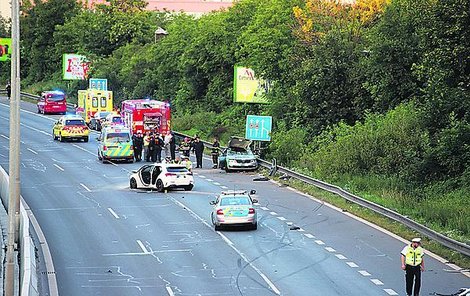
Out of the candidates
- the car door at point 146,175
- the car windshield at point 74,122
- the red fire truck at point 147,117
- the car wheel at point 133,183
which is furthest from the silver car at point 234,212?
the car windshield at point 74,122

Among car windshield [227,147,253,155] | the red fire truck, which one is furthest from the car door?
the red fire truck

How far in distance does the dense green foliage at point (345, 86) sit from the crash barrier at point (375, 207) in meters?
1.08

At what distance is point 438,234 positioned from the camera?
1163 inches

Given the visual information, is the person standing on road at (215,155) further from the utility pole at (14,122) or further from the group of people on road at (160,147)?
the utility pole at (14,122)

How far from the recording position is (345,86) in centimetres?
5450

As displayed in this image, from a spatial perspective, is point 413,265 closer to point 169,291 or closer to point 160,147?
point 169,291

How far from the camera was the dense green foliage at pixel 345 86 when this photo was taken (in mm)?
39844

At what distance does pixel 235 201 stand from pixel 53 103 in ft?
173

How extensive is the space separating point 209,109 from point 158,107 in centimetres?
1368

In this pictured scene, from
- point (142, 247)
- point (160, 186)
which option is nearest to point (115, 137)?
point (160, 186)

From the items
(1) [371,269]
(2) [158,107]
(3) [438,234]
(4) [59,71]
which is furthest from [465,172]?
(4) [59,71]

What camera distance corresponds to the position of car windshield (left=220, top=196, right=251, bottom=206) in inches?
1316

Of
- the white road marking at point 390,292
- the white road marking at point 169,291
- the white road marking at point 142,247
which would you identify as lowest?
the white road marking at point 142,247

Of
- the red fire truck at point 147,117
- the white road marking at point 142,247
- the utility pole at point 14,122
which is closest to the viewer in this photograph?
the utility pole at point 14,122
